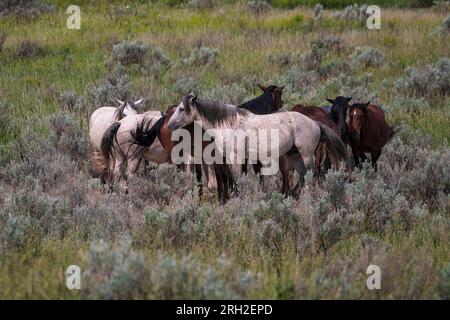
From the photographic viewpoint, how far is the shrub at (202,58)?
19.2 meters

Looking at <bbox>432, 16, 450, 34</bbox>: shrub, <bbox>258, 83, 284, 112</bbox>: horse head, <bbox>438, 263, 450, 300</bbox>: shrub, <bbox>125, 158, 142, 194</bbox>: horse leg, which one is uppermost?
<bbox>432, 16, 450, 34</bbox>: shrub

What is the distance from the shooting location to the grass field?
5637mm

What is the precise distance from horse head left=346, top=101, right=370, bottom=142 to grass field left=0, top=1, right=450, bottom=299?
654 mm

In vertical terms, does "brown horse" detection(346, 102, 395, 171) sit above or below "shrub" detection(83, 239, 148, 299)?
above

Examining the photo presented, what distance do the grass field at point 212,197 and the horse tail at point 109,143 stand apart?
0.41 m

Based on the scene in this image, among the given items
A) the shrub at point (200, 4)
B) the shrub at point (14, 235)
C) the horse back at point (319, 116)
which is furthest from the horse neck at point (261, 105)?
the shrub at point (200, 4)

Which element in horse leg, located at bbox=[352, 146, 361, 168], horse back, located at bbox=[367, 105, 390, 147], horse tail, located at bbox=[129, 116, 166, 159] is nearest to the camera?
horse tail, located at bbox=[129, 116, 166, 159]

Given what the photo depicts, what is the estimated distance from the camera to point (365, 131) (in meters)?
11.2

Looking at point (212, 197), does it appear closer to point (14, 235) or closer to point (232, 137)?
point (232, 137)

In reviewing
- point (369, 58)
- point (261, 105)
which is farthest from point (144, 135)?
point (369, 58)

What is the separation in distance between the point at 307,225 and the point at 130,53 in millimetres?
12269

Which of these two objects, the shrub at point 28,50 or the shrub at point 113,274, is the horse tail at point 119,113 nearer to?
the shrub at point 113,274

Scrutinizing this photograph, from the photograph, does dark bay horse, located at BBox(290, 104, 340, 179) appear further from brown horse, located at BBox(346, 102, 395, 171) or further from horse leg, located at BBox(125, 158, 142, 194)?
horse leg, located at BBox(125, 158, 142, 194)

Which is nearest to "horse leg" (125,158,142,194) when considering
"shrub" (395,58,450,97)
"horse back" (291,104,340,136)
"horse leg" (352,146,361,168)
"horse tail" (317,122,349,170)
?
"horse back" (291,104,340,136)
